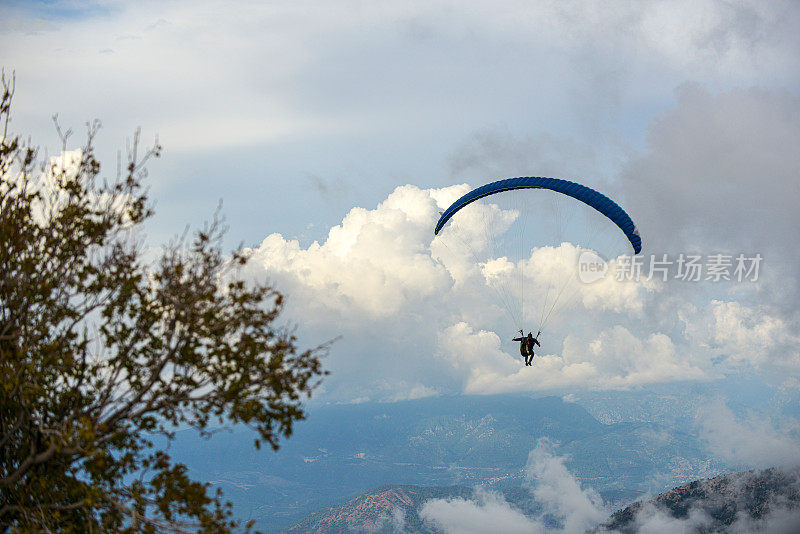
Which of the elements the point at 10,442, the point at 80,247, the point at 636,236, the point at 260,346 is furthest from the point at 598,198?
the point at 10,442

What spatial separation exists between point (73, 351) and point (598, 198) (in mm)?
27300

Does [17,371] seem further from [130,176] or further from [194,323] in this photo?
[130,176]

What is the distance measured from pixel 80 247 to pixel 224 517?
24.6 feet

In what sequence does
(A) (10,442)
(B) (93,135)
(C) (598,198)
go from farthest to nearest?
(C) (598,198)
(B) (93,135)
(A) (10,442)

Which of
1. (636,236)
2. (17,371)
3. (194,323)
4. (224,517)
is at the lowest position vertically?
(224,517)

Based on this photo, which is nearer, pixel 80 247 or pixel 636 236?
pixel 80 247

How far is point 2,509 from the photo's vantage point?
1287 cm

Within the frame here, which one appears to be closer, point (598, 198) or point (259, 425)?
point (259, 425)

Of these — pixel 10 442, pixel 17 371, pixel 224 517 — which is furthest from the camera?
pixel 10 442

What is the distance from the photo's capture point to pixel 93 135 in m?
15.2

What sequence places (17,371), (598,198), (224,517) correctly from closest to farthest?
(224,517)
(17,371)
(598,198)

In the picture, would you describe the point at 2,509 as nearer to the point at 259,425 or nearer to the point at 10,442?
the point at 10,442

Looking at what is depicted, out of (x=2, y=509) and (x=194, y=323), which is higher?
(x=194, y=323)

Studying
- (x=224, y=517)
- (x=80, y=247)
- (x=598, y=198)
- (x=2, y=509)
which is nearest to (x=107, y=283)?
(x=80, y=247)
